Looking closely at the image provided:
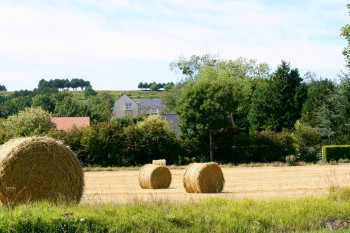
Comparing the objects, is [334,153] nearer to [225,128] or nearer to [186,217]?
[225,128]

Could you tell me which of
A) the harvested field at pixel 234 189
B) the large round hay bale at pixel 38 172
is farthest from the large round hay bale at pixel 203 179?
the large round hay bale at pixel 38 172

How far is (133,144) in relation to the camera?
5525 cm

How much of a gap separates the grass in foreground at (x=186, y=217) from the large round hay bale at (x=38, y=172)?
2.56m

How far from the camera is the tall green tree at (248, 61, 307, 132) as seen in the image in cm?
7888

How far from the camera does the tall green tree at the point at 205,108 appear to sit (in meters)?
62.8

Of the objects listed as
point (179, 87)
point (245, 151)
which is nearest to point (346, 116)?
point (245, 151)

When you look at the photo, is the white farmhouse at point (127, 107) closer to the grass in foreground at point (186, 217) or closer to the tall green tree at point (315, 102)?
the tall green tree at point (315, 102)

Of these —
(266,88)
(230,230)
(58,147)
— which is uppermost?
(266,88)

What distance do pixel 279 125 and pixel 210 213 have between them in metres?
66.0

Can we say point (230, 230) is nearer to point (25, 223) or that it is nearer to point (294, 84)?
point (25, 223)

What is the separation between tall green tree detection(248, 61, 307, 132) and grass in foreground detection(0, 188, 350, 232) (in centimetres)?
6346

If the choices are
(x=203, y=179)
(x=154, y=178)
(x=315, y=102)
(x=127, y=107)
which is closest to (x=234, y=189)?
(x=203, y=179)

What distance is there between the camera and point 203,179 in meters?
25.9

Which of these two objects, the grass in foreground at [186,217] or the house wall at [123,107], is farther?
the house wall at [123,107]
